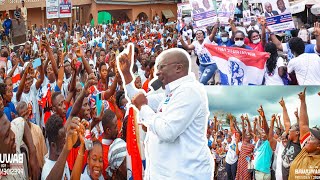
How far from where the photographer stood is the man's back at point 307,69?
272 inches

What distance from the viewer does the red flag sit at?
17.0 feet

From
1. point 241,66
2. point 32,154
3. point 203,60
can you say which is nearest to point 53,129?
point 32,154

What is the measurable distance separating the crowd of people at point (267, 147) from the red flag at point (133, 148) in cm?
81

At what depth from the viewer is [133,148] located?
5172 millimetres

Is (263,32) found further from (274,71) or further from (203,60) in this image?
(274,71)

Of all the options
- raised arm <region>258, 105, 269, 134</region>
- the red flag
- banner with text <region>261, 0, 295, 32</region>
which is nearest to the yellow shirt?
raised arm <region>258, 105, 269, 134</region>

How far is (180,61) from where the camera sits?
394 centimetres

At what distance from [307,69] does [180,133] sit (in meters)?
3.58

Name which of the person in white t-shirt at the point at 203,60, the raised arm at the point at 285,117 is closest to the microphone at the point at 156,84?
the raised arm at the point at 285,117

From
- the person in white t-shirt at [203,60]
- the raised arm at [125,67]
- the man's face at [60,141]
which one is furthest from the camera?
the person in white t-shirt at [203,60]

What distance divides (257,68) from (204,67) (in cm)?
316

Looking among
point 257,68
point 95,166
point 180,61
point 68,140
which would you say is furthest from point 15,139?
point 257,68

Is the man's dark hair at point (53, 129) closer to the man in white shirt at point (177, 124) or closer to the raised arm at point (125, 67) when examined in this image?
the raised arm at point (125, 67)

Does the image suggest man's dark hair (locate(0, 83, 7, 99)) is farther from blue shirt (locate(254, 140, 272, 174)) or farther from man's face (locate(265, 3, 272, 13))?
man's face (locate(265, 3, 272, 13))
